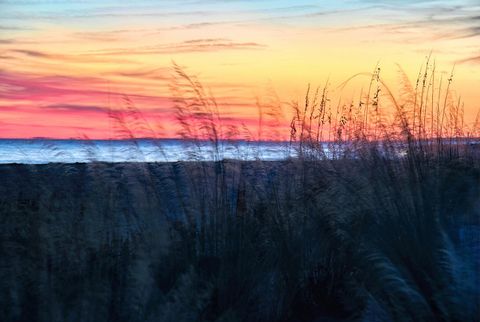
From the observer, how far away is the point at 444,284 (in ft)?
17.3

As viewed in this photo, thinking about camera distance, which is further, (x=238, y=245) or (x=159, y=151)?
(x=159, y=151)

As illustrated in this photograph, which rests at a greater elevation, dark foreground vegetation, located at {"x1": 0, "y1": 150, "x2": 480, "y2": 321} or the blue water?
the blue water

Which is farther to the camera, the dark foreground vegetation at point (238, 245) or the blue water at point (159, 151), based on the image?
the blue water at point (159, 151)

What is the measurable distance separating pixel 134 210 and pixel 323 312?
162 centimetres

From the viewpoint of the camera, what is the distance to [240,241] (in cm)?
543

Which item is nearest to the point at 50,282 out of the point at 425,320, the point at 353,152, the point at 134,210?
the point at 134,210

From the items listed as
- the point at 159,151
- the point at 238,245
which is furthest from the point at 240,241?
the point at 159,151

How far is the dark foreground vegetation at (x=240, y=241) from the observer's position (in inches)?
199

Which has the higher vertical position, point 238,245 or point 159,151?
point 159,151

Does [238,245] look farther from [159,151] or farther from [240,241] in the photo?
[159,151]

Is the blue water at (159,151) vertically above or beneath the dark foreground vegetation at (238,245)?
above

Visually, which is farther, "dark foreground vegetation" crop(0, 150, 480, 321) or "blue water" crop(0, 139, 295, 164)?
"blue water" crop(0, 139, 295, 164)

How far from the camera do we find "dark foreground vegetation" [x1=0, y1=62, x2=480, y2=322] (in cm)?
507

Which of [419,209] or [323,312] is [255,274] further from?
[419,209]
